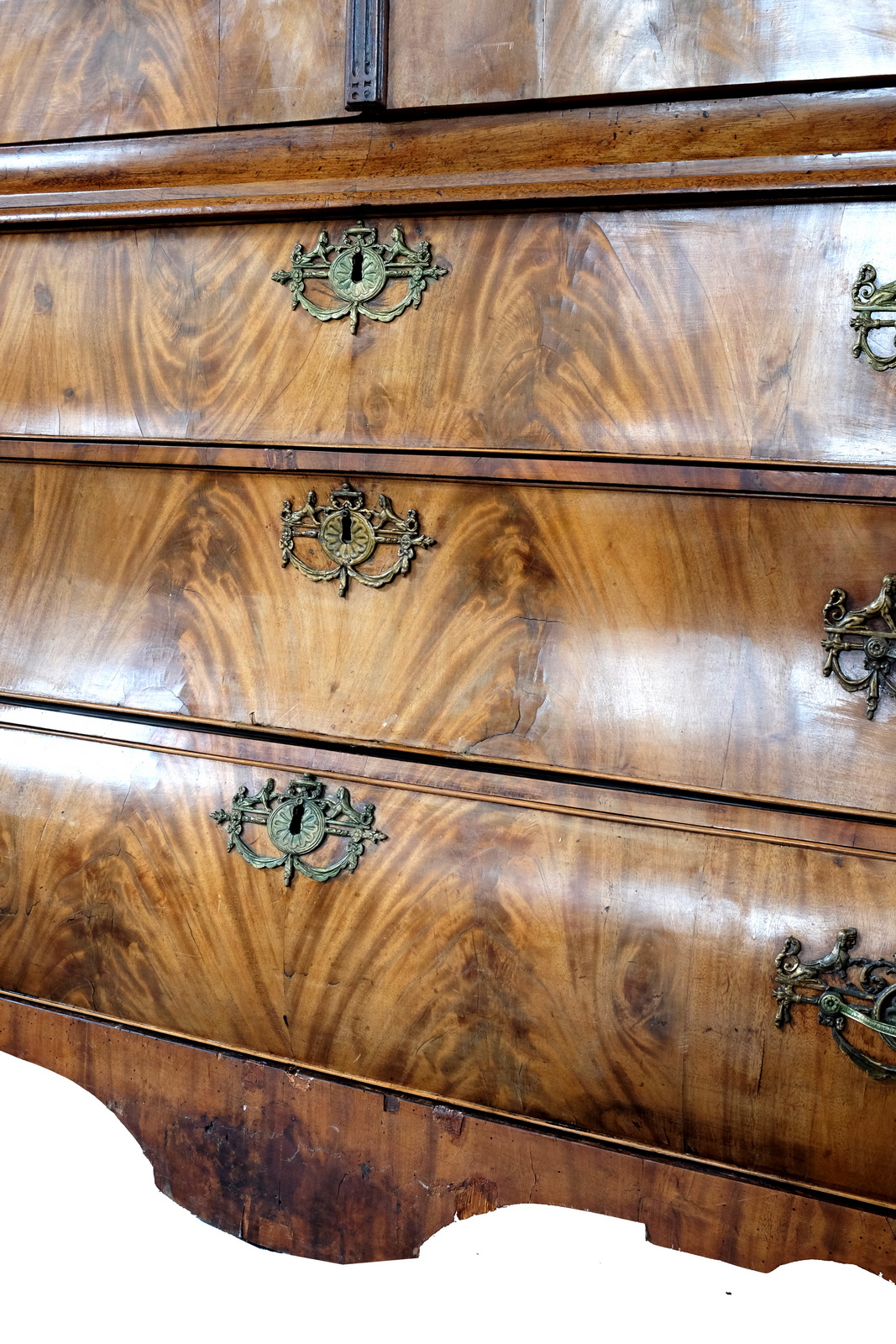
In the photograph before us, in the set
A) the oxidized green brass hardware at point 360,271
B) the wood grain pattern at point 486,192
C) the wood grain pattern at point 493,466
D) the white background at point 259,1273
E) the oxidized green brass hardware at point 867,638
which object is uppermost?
the wood grain pattern at point 486,192

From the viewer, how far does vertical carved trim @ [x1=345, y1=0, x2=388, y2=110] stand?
86cm

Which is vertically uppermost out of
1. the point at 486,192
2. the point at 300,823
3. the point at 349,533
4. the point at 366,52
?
the point at 366,52

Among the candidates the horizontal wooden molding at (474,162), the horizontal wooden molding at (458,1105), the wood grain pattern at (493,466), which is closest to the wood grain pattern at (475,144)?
the horizontal wooden molding at (474,162)

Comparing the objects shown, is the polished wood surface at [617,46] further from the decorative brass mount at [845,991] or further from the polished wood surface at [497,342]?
the decorative brass mount at [845,991]

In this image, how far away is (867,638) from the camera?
0.77 metres

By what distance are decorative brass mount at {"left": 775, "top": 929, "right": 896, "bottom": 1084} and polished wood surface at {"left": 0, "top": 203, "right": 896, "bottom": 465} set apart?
0.36 m

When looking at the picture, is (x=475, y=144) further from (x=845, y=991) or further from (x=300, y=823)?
(x=845, y=991)

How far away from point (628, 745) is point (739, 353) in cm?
31

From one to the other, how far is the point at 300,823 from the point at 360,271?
479 mm

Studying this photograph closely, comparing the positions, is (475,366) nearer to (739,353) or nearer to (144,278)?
(739,353)

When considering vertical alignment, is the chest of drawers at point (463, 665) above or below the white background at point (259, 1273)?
above

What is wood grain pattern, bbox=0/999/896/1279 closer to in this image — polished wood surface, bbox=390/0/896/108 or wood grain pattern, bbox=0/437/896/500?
wood grain pattern, bbox=0/437/896/500

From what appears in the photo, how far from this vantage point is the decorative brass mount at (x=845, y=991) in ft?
2.44

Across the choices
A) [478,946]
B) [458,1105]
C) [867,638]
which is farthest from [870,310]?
[458,1105]
